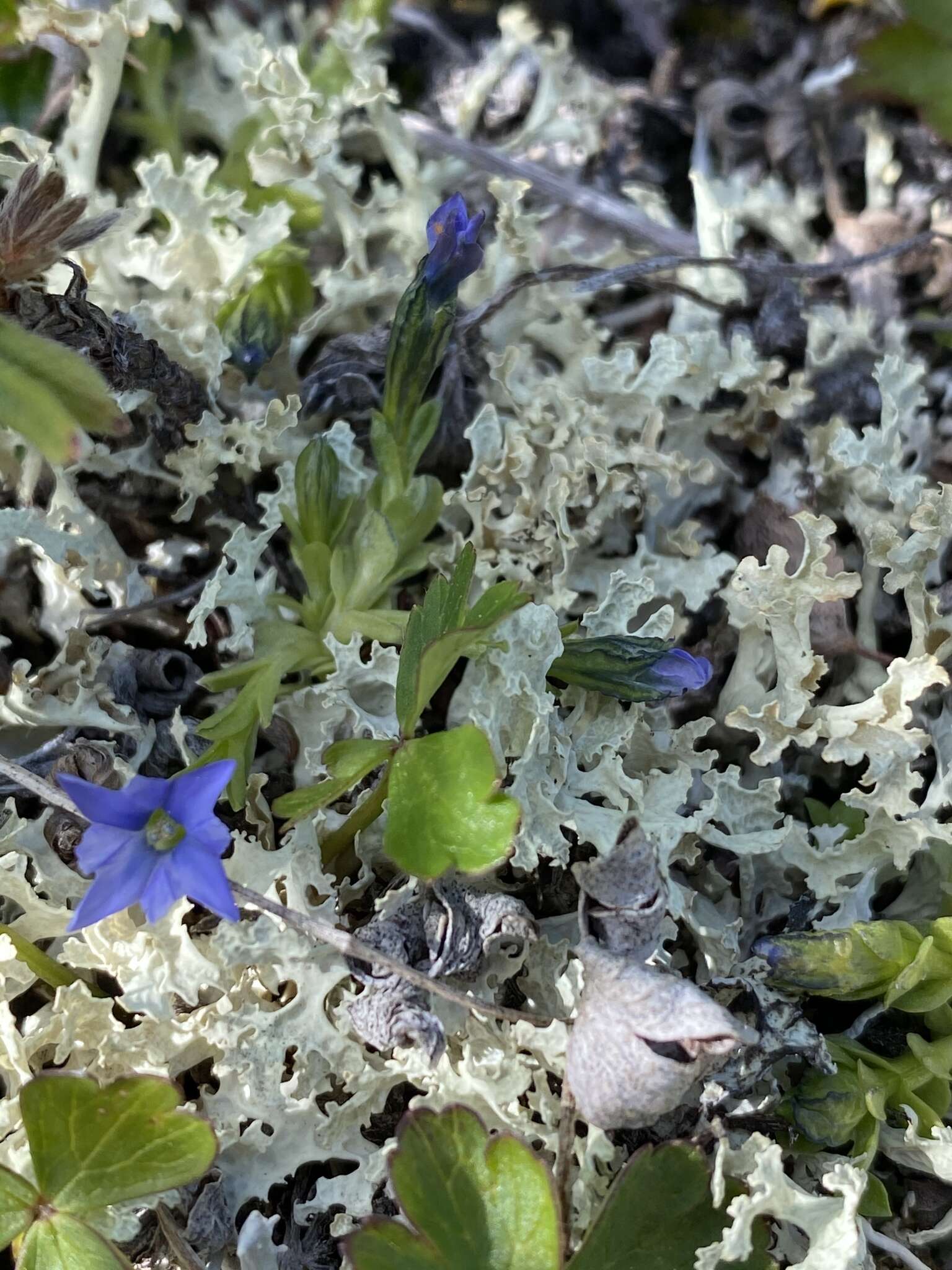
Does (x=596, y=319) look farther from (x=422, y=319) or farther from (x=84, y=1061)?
(x=84, y=1061)

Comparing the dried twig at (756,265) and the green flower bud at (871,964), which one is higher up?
the dried twig at (756,265)

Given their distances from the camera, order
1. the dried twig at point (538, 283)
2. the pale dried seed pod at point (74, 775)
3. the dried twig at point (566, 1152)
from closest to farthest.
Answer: the dried twig at point (566, 1152) → the pale dried seed pod at point (74, 775) → the dried twig at point (538, 283)

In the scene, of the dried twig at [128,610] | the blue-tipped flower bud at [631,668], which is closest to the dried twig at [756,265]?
the blue-tipped flower bud at [631,668]

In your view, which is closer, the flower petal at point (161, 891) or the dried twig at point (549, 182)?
the flower petal at point (161, 891)

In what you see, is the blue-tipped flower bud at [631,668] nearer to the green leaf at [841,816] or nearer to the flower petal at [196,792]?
the green leaf at [841,816]

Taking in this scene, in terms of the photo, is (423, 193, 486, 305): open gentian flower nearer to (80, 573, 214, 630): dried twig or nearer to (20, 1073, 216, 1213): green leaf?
(80, 573, 214, 630): dried twig

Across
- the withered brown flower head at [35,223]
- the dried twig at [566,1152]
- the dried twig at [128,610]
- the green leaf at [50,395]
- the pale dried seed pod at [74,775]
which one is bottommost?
the dried twig at [566,1152]

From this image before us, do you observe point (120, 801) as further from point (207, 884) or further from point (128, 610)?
point (128, 610)
